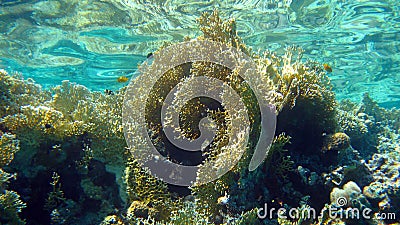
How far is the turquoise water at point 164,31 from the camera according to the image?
9.73 metres

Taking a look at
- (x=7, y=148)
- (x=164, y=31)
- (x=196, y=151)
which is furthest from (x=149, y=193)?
(x=164, y=31)

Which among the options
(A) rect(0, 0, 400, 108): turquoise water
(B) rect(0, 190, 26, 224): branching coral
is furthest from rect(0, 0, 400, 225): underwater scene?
(A) rect(0, 0, 400, 108): turquoise water

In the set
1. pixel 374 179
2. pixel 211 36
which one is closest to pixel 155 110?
pixel 211 36

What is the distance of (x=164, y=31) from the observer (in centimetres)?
1195

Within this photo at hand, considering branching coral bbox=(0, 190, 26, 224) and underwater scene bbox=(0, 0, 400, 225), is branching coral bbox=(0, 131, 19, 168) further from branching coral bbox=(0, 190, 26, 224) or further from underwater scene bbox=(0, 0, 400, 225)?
branching coral bbox=(0, 190, 26, 224)

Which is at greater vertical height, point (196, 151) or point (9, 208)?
point (196, 151)

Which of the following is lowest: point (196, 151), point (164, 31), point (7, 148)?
point (196, 151)

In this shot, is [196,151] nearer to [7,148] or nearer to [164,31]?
[7,148]

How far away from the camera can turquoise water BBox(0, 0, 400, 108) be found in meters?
9.73

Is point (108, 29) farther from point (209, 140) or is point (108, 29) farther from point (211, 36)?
point (209, 140)

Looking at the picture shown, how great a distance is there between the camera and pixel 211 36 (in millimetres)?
3998

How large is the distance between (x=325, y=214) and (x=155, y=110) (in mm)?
2459

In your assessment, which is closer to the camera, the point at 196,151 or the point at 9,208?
the point at 9,208

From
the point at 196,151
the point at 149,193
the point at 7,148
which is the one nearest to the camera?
the point at 7,148
